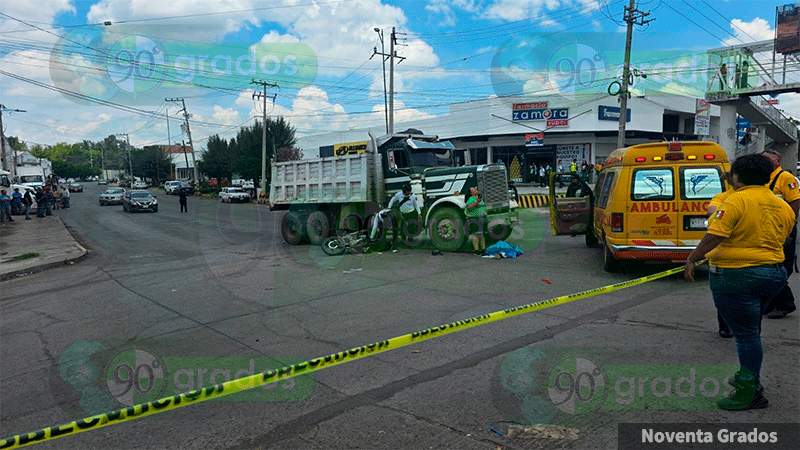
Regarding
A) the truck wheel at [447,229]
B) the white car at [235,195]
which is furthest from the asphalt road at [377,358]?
the white car at [235,195]

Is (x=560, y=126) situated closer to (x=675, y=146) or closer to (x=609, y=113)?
(x=609, y=113)

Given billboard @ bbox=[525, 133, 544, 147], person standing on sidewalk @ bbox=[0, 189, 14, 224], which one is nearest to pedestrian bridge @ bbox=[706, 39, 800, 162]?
billboard @ bbox=[525, 133, 544, 147]

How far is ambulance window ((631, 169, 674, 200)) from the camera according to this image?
8453 millimetres

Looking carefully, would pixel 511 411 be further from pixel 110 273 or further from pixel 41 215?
pixel 41 215

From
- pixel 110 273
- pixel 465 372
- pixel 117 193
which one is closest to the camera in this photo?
pixel 465 372

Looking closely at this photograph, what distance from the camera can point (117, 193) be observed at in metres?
42.2

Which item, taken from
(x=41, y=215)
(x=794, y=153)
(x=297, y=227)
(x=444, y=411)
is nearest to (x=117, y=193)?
(x=41, y=215)

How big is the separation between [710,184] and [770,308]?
9.17 ft

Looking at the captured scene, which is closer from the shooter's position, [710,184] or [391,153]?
[710,184]

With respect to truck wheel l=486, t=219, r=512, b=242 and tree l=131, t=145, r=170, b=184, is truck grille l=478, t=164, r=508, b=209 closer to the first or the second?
truck wheel l=486, t=219, r=512, b=242

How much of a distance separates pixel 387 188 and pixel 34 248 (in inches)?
413

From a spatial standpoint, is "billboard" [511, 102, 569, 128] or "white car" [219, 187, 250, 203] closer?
"billboard" [511, 102, 569, 128]

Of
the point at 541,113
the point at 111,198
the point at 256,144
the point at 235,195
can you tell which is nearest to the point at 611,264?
the point at 541,113

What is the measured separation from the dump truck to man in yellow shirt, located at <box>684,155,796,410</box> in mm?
8492
